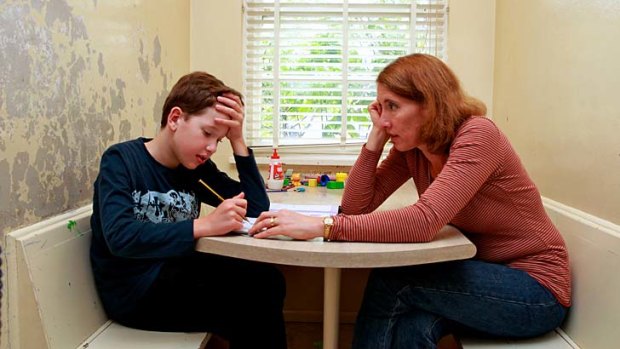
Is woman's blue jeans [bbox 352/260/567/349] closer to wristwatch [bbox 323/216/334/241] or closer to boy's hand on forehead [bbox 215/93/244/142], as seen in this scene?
wristwatch [bbox 323/216/334/241]

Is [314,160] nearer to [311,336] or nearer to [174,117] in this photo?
[311,336]

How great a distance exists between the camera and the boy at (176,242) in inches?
45.2

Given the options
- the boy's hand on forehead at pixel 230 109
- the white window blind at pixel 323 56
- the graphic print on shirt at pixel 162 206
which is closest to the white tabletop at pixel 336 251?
the graphic print on shirt at pixel 162 206

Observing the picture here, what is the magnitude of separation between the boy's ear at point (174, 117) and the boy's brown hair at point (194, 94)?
0.01 metres

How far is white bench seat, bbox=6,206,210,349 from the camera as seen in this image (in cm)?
110

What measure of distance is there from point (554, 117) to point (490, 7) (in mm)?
963

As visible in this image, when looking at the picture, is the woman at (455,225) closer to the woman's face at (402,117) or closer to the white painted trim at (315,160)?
the woman's face at (402,117)

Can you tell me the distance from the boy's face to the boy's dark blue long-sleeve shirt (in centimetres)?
9

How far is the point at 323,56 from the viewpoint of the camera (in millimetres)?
2471

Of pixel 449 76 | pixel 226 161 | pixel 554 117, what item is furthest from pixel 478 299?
pixel 226 161

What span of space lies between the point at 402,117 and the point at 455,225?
0.33 metres

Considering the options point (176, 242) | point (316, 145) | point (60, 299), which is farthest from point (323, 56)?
point (60, 299)

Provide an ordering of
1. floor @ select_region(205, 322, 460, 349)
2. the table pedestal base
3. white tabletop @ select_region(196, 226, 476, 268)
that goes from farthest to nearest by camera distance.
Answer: floor @ select_region(205, 322, 460, 349) < the table pedestal base < white tabletop @ select_region(196, 226, 476, 268)

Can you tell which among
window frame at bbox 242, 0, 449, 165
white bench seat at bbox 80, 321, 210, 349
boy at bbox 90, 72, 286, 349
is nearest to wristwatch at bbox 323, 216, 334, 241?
boy at bbox 90, 72, 286, 349
